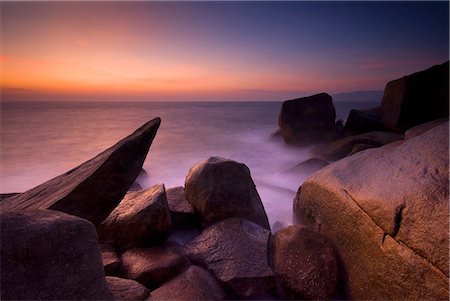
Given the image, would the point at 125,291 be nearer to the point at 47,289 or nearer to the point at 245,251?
the point at 47,289

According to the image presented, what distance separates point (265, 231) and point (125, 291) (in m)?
1.70

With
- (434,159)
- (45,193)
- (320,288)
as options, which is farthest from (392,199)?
(45,193)

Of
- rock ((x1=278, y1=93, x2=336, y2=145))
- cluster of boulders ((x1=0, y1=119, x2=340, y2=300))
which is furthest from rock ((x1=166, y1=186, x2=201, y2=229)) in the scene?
rock ((x1=278, y1=93, x2=336, y2=145))

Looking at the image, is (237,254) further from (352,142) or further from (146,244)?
(352,142)

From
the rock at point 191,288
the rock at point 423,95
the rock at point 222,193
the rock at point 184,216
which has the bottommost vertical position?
the rock at point 191,288

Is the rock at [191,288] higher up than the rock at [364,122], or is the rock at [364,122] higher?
the rock at [364,122]

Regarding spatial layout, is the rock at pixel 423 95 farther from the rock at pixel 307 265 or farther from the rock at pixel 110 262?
the rock at pixel 110 262

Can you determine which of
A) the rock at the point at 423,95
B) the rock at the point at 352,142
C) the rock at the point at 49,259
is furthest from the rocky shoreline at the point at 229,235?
the rock at the point at 423,95

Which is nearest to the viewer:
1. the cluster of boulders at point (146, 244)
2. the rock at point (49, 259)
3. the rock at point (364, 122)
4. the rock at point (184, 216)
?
the rock at point (49, 259)

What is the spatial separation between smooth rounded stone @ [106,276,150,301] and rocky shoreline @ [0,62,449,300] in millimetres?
11

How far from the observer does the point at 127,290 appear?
94.5 inches

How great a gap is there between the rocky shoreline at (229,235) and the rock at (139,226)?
1 cm

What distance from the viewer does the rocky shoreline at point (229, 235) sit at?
5.35 ft

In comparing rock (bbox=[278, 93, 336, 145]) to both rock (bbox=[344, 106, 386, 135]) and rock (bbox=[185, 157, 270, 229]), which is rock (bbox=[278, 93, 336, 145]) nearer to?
rock (bbox=[344, 106, 386, 135])
